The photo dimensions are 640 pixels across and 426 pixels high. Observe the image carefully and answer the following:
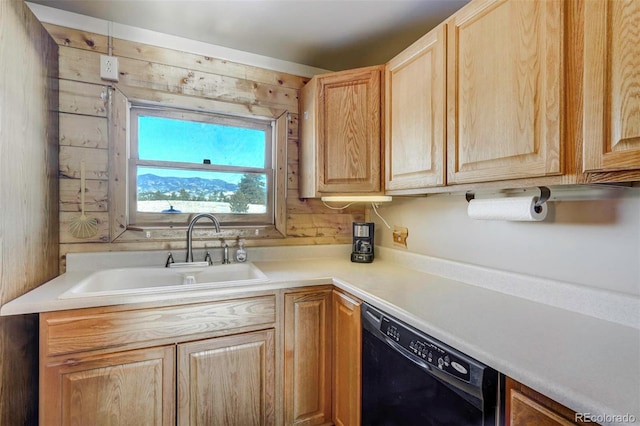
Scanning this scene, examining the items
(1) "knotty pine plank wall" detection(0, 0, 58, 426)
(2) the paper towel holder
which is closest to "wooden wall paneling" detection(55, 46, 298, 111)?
(1) "knotty pine plank wall" detection(0, 0, 58, 426)

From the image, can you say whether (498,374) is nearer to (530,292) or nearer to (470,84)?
(530,292)

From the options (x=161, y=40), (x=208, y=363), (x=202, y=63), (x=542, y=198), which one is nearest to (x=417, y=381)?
(x=542, y=198)

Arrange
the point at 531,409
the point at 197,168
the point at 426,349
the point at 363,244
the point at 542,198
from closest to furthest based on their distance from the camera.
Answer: the point at 531,409, the point at 426,349, the point at 542,198, the point at 197,168, the point at 363,244

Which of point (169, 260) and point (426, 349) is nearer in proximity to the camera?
point (426, 349)

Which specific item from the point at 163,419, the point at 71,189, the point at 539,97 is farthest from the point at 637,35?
the point at 71,189

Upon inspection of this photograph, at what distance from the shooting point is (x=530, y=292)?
4.05ft

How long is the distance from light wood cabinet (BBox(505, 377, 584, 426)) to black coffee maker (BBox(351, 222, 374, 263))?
132 cm

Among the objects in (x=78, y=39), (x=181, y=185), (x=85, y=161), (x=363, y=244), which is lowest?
(x=363, y=244)

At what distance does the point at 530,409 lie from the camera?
71 cm

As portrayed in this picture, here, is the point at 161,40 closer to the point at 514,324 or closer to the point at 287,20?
the point at 287,20

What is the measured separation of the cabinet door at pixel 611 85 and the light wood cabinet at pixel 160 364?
1.38 m

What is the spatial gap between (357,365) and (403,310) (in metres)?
0.48

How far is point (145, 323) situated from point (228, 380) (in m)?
0.48

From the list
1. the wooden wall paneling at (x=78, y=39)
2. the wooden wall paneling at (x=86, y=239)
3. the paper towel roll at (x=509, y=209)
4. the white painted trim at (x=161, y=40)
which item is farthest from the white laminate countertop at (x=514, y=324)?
the white painted trim at (x=161, y=40)
